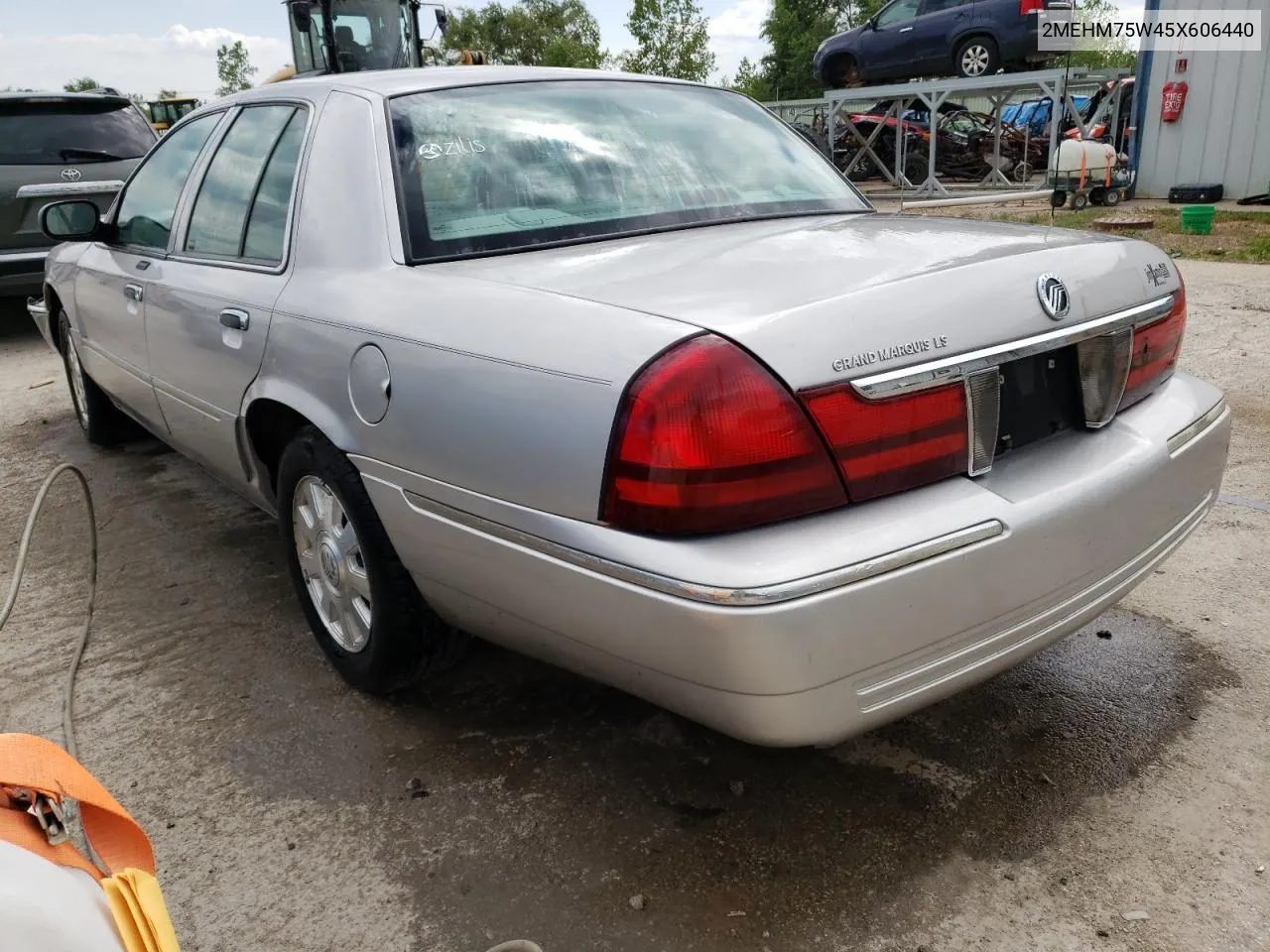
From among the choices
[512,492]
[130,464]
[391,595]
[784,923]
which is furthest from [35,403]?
[784,923]

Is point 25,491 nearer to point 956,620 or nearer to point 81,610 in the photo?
point 81,610

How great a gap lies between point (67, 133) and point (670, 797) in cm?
787

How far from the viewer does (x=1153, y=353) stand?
229 cm

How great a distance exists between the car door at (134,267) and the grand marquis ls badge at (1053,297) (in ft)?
8.77

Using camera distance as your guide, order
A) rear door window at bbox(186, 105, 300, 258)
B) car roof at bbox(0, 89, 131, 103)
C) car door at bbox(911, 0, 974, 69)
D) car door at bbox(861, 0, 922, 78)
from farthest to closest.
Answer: car door at bbox(861, 0, 922, 78) < car door at bbox(911, 0, 974, 69) < car roof at bbox(0, 89, 131, 103) < rear door window at bbox(186, 105, 300, 258)

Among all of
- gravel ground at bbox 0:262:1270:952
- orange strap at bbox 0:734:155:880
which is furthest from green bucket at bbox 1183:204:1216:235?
orange strap at bbox 0:734:155:880

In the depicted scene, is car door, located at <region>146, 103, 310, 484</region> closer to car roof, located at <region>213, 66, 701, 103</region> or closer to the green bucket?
car roof, located at <region>213, 66, 701, 103</region>

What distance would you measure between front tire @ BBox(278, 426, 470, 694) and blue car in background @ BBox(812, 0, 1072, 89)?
16228 mm

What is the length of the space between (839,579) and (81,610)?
2669mm

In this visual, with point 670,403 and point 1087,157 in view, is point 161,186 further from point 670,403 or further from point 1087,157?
point 1087,157

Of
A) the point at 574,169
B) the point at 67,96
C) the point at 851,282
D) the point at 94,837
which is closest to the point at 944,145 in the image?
the point at 67,96

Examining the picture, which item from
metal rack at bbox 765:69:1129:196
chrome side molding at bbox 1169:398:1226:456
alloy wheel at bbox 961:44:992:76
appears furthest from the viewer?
alloy wheel at bbox 961:44:992:76

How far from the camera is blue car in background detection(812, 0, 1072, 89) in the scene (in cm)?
1602

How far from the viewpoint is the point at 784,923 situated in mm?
1885
